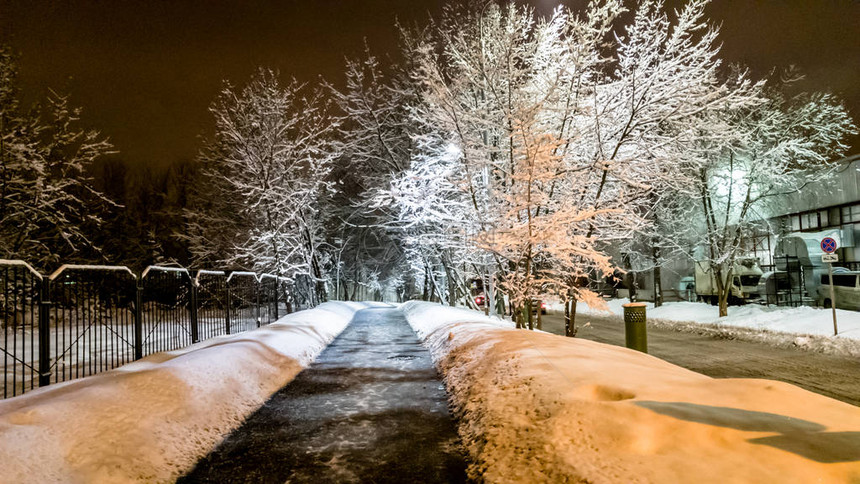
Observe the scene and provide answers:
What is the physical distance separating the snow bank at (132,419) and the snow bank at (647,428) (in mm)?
2915

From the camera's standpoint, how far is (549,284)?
510 inches

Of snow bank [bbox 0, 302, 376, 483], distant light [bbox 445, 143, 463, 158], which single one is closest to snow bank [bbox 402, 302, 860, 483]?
snow bank [bbox 0, 302, 376, 483]

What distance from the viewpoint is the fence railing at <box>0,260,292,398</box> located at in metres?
6.77

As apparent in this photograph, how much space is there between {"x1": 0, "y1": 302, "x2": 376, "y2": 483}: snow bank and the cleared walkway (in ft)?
0.95

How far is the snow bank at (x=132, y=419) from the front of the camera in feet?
12.9

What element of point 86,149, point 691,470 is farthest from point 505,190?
point 86,149

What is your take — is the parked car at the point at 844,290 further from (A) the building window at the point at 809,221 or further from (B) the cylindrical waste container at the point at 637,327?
(B) the cylindrical waste container at the point at 637,327

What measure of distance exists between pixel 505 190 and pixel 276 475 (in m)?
10.3

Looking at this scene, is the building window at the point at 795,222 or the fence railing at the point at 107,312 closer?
the fence railing at the point at 107,312

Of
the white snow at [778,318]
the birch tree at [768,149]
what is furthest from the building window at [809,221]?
the white snow at [778,318]

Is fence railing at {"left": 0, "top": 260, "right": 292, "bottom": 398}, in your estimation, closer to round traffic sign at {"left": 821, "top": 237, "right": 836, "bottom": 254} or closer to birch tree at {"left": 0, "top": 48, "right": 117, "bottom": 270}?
birch tree at {"left": 0, "top": 48, "right": 117, "bottom": 270}

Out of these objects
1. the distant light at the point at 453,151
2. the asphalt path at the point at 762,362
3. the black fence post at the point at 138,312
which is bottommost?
the asphalt path at the point at 762,362

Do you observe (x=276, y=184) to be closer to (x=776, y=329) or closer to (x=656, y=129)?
(x=656, y=129)

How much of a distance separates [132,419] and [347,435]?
7.19 feet
